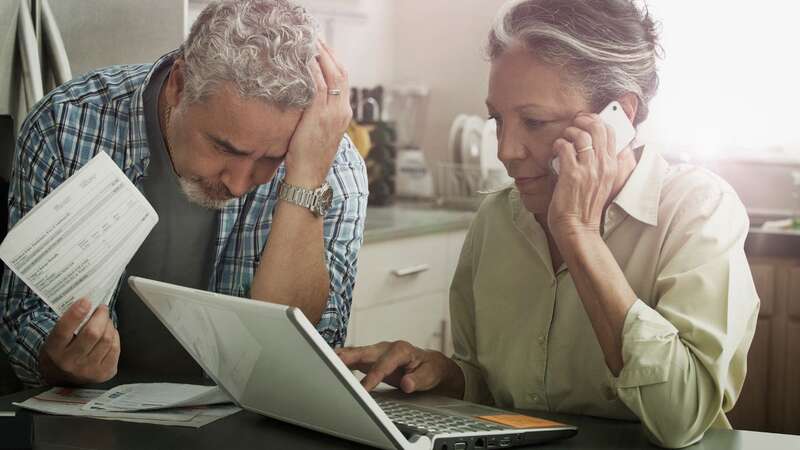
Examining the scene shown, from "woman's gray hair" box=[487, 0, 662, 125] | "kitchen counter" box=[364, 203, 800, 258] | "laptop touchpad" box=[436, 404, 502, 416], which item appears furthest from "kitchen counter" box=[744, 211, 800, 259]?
"laptop touchpad" box=[436, 404, 502, 416]

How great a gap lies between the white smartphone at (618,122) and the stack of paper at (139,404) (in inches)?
20.5

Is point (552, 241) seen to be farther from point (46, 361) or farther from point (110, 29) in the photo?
point (110, 29)

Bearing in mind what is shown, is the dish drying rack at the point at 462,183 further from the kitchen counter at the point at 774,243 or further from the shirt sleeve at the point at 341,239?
the shirt sleeve at the point at 341,239

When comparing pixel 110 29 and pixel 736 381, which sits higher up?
pixel 110 29

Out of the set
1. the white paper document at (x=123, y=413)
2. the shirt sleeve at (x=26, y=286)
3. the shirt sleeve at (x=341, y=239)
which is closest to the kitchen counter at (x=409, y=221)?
the shirt sleeve at (x=341, y=239)

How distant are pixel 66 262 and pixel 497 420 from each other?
0.56m

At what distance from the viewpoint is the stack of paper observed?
3.71 feet

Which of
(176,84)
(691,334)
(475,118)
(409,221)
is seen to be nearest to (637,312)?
(691,334)

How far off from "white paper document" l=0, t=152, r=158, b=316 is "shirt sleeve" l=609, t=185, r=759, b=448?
60 centimetres

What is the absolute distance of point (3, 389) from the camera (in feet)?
5.98

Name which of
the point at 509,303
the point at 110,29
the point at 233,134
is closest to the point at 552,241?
the point at 509,303

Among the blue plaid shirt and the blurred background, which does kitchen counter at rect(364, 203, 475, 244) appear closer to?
the blurred background

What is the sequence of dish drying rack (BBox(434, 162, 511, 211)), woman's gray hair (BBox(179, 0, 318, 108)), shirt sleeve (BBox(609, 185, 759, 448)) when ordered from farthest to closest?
dish drying rack (BBox(434, 162, 511, 211)) → woman's gray hair (BBox(179, 0, 318, 108)) → shirt sleeve (BBox(609, 185, 759, 448))

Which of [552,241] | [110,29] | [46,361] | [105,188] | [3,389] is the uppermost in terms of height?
[110,29]
